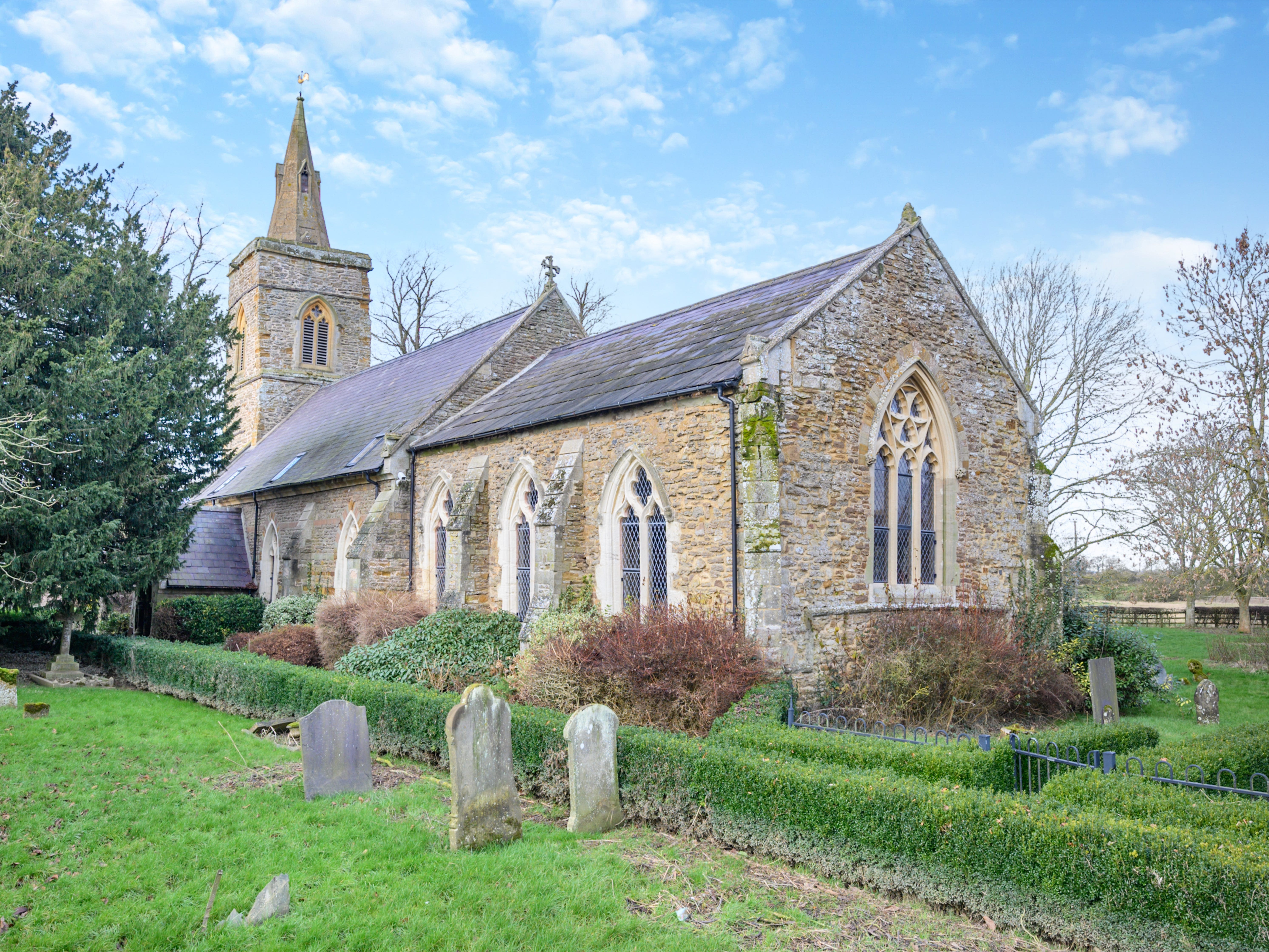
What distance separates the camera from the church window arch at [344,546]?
22.1 meters

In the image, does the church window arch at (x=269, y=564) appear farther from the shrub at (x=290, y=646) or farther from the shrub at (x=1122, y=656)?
the shrub at (x=1122, y=656)

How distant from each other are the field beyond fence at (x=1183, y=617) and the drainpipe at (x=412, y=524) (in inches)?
1092

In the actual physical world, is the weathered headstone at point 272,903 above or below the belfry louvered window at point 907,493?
below

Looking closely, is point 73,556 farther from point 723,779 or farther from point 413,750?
point 723,779

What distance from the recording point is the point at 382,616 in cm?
1661

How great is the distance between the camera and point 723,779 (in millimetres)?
7902

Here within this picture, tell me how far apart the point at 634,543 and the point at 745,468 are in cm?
326

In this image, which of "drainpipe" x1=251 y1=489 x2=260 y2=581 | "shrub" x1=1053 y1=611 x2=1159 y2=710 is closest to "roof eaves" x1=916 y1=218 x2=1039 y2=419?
"shrub" x1=1053 y1=611 x2=1159 y2=710

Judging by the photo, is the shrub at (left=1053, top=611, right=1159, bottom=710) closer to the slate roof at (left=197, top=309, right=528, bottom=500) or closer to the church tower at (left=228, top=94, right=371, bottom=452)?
the slate roof at (left=197, top=309, right=528, bottom=500)

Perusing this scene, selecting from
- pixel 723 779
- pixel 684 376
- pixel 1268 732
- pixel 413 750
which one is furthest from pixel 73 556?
pixel 1268 732

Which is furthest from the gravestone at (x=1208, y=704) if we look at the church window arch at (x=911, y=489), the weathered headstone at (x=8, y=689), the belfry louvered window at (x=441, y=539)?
the weathered headstone at (x=8, y=689)

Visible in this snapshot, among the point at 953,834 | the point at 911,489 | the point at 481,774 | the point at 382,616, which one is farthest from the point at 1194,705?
the point at 382,616

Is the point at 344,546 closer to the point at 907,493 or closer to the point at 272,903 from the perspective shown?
the point at 907,493

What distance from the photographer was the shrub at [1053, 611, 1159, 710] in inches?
589
